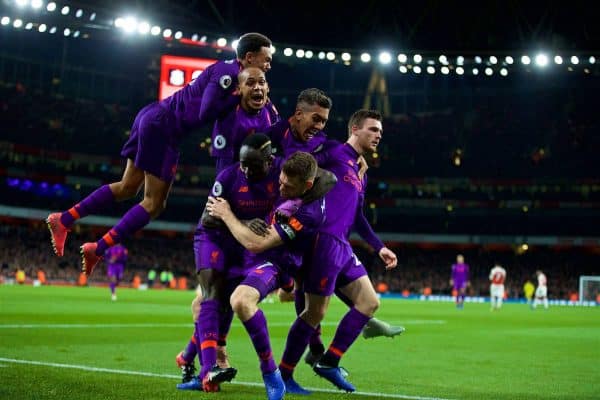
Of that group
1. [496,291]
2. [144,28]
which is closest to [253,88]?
[144,28]

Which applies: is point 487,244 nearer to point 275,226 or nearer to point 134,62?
point 134,62

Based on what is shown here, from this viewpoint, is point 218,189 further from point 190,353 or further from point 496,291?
point 496,291

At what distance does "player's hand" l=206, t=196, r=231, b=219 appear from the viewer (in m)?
6.37

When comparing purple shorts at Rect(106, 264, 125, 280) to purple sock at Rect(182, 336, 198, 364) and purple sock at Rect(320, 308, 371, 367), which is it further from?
purple sock at Rect(320, 308, 371, 367)

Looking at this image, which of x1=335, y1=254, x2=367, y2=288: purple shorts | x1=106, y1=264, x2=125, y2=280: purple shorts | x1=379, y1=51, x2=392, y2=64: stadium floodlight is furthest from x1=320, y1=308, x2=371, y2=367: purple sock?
x1=379, y1=51, x2=392, y2=64: stadium floodlight

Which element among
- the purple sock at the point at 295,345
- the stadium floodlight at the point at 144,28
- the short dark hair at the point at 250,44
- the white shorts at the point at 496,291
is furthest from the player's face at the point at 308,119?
the white shorts at the point at 496,291

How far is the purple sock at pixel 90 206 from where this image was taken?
25.5 ft

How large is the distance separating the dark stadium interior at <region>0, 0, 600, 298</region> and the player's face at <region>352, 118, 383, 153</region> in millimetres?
41934

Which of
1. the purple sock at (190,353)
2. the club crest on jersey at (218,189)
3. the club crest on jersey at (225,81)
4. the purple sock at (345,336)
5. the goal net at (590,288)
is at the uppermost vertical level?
the club crest on jersey at (225,81)

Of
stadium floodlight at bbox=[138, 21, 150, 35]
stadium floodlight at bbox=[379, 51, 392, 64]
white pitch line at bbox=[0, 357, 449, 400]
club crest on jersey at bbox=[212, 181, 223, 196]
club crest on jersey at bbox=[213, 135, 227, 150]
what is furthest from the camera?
stadium floodlight at bbox=[379, 51, 392, 64]

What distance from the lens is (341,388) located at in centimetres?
707

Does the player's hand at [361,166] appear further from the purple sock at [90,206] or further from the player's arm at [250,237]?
the purple sock at [90,206]

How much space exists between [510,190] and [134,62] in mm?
27694

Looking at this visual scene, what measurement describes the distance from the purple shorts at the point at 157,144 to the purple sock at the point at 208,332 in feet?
5.15
